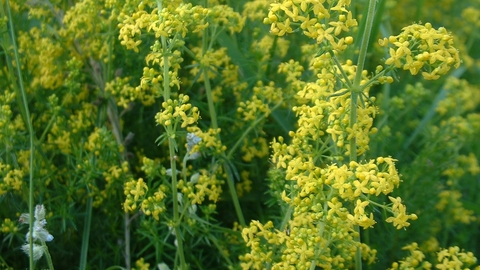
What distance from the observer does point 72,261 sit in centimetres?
262

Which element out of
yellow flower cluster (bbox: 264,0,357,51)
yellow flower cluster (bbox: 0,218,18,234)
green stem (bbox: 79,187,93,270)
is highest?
yellow flower cluster (bbox: 264,0,357,51)

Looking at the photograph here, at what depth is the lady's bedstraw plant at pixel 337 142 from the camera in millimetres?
1634

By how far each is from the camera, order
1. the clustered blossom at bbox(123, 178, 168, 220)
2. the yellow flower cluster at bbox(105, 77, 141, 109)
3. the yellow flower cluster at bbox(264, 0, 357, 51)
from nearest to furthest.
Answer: the yellow flower cluster at bbox(264, 0, 357, 51)
the clustered blossom at bbox(123, 178, 168, 220)
the yellow flower cluster at bbox(105, 77, 141, 109)

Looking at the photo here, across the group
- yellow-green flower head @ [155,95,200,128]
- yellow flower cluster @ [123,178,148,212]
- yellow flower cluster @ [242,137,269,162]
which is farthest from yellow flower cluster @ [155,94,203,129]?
yellow flower cluster @ [242,137,269,162]

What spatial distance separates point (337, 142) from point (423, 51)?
1.12 ft

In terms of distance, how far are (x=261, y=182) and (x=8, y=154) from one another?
1096mm

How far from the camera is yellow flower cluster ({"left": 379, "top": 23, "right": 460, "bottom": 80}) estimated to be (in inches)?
65.2

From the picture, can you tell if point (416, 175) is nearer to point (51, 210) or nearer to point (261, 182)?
point (261, 182)

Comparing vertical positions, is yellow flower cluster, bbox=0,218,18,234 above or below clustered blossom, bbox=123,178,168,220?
below

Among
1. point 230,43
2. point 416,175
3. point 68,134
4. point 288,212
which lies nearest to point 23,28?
point 68,134

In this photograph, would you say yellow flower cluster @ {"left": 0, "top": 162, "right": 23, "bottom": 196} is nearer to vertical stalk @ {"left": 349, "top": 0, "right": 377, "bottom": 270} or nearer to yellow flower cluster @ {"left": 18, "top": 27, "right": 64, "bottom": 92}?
yellow flower cluster @ {"left": 18, "top": 27, "right": 64, "bottom": 92}

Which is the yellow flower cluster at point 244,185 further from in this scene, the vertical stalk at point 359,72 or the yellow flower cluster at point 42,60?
the vertical stalk at point 359,72

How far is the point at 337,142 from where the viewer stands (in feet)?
5.93

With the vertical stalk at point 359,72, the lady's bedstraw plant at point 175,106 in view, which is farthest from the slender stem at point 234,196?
the vertical stalk at point 359,72
